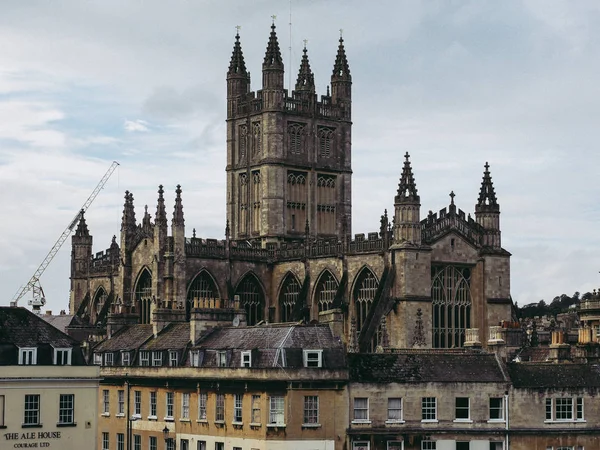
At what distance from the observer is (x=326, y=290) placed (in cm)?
12950

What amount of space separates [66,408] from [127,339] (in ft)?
65.0

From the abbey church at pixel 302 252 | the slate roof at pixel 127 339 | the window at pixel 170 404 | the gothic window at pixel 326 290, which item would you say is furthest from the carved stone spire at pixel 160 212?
the window at pixel 170 404

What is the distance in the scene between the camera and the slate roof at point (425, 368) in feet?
268

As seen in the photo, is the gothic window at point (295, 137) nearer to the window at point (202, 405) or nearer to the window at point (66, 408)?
the window at point (202, 405)

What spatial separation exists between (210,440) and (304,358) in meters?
7.64

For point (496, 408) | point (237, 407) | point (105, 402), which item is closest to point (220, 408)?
point (237, 407)

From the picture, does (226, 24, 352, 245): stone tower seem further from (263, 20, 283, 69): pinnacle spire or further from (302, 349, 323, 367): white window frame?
(302, 349, 323, 367): white window frame

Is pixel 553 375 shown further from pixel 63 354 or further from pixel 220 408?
pixel 63 354

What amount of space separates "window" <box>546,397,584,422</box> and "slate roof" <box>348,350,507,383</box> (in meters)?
3.01

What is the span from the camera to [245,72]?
14900 centimetres

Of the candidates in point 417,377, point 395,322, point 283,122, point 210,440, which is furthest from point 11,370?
point 283,122

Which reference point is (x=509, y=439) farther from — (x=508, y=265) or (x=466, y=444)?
(x=508, y=265)

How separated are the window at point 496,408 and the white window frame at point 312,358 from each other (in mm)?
9842

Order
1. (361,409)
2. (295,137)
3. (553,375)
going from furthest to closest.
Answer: (295,137), (553,375), (361,409)
